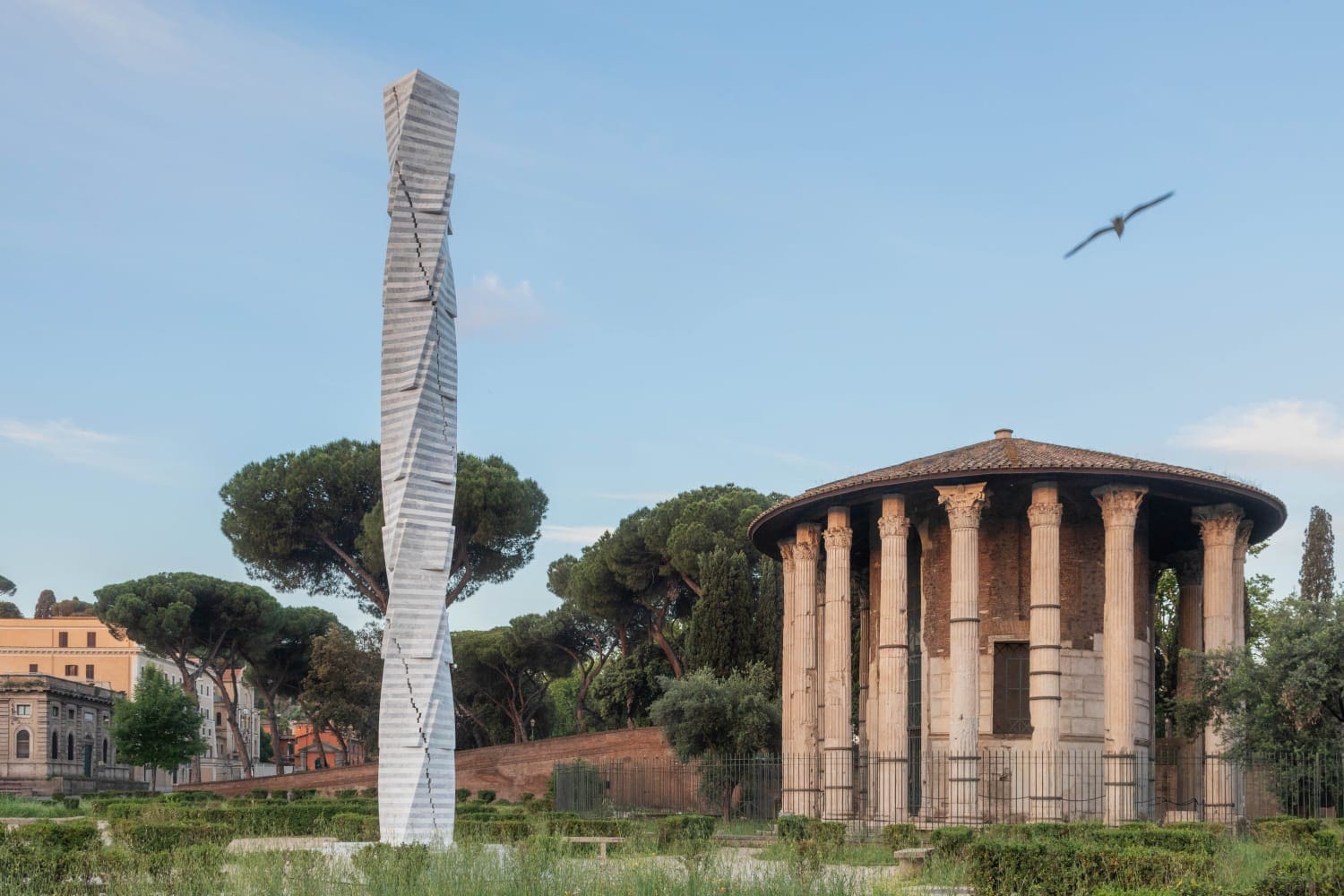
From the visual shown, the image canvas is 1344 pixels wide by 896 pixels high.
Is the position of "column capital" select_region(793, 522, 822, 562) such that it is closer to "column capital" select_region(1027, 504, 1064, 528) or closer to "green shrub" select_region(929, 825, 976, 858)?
"column capital" select_region(1027, 504, 1064, 528)

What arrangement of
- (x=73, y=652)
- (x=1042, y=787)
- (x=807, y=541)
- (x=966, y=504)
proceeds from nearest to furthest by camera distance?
(x=1042, y=787) < (x=966, y=504) < (x=807, y=541) < (x=73, y=652)

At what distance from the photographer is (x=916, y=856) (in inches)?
701

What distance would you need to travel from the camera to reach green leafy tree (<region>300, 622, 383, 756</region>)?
53.0m

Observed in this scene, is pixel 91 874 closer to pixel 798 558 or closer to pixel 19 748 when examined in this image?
pixel 798 558

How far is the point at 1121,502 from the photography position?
2633 cm

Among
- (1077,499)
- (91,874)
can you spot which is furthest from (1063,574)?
(91,874)

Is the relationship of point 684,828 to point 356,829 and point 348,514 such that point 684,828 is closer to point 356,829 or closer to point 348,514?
point 356,829

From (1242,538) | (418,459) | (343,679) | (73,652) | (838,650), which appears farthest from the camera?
(73,652)

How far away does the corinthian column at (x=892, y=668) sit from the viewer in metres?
26.5

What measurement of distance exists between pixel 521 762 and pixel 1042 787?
78.8ft

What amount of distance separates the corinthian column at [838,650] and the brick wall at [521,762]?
567 inches

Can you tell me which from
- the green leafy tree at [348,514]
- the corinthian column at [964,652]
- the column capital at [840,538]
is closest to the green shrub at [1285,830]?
the corinthian column at [964,652]

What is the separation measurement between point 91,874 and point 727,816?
21.0m

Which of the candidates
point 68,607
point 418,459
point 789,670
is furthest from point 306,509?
point 68,607
